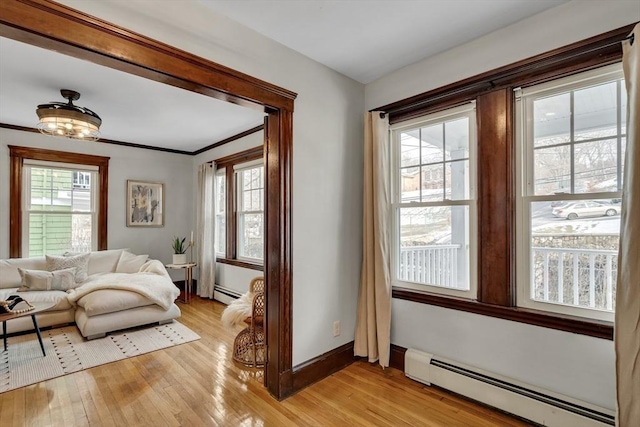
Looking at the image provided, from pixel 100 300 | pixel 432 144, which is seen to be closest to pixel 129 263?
pixel 100 300

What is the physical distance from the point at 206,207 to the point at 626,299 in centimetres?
513

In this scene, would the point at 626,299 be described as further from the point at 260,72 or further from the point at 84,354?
the point at 84,354

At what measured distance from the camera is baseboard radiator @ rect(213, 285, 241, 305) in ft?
15.6

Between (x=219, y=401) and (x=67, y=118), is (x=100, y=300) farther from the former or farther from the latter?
(x=219, y=401)

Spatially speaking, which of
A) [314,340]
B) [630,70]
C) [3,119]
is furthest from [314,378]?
[3,119]

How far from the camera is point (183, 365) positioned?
9.21ft

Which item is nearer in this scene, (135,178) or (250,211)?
(250,211)

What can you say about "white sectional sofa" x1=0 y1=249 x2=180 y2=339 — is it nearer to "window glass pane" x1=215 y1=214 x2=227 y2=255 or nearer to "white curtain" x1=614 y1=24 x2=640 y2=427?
"window glass pane" x1=215 y1=214 x2=227 y2=255

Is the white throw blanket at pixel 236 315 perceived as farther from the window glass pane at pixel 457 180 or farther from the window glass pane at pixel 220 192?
the window glass pane at pixel 220 192

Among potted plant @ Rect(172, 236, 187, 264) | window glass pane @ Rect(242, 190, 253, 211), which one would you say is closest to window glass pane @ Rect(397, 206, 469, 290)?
window glass pane @ Rect(242, 190, 253, 211)

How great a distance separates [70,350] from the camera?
3115mm

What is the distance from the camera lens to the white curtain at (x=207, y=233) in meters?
5.20

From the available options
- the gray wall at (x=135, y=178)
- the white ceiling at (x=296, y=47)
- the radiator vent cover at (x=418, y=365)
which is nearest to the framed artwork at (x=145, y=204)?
the gray wall at (x=135, y=178)

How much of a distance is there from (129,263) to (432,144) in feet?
15.2
